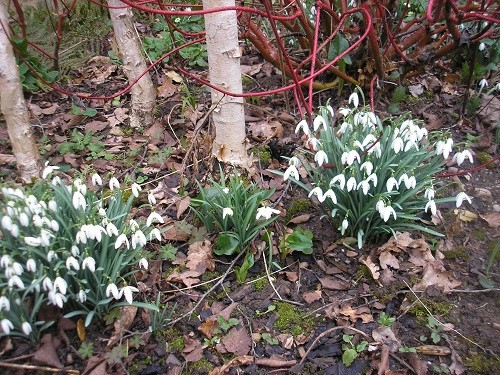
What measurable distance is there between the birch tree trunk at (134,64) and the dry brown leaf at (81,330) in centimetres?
160

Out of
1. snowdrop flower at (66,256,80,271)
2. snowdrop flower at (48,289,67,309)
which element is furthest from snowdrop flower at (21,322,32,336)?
snowdrop flower at (66,256,80,271)

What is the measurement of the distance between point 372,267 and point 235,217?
2.26ft

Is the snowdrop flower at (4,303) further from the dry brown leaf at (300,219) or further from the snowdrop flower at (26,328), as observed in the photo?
the dry brown leaf at (300,219)

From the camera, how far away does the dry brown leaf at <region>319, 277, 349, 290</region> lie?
2.14 meters

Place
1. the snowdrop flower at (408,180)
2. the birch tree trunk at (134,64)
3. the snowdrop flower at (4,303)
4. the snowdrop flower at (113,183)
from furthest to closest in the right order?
the birch tree trunk at (134,64) < the snowdrop flower at (408,180) < the snowdrop flower at (113,183) < the snowdrop flower at (4,303)

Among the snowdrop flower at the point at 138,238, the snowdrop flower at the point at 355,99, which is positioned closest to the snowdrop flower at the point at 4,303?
the snowdrop flower at the point at 138,238

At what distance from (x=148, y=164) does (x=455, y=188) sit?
1820mm

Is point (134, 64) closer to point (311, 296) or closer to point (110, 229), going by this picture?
point (110, 229)

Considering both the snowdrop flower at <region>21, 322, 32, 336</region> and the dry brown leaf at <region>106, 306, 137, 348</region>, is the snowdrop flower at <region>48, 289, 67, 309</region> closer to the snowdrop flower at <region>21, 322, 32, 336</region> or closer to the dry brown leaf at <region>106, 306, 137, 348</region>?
the snowdrop flower at <region>21, 322, 32, 336</region>

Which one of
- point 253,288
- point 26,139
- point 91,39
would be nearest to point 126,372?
point 253,288

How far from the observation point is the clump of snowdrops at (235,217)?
2.16 m

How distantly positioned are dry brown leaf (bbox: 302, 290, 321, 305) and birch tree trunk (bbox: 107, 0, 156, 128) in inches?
65.5

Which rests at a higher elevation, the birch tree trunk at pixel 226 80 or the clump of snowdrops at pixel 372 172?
the birch tree trunk at pixel 226 80

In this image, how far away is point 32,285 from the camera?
161cm
